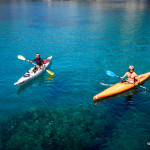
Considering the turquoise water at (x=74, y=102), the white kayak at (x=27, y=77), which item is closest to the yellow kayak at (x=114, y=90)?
the turquoise water at (x=74, y=102)

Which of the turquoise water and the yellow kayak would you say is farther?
the yellow kayak

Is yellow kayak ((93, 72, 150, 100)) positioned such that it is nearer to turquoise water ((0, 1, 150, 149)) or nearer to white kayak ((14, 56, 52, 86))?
turquoise water ((0, 1, 150, 149))

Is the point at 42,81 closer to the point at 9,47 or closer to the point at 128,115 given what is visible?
the point at 128,115

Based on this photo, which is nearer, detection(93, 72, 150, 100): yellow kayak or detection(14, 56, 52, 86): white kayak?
detection(93, 72, 150, 100): yellow kayak

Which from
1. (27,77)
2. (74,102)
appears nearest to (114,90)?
(74,102)

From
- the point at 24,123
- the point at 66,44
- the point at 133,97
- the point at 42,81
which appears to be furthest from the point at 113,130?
the point at 66,44

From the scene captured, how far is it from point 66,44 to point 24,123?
15912 mm

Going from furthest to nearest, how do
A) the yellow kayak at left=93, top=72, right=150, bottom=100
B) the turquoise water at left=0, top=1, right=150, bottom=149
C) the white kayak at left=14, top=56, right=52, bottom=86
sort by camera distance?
the white kayak at left=14, top=56, right=52, bottom=86 < the yellow kayak at left=93, top=72, right=150, bottom=100 < the turquoise water at left=0, top=1, right=150, bottom=149

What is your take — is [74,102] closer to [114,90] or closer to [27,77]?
[114,90]

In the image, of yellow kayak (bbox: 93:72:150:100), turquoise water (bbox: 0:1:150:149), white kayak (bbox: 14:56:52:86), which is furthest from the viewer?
white kayak (bbox: 14:56:52:86)

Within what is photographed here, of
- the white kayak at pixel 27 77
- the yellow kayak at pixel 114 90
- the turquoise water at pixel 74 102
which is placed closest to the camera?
the turquoise water at pixel 74 102

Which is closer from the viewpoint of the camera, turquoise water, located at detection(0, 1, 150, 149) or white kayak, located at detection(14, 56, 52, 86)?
turquoise water, located at detection(0, 1, 150, 149)

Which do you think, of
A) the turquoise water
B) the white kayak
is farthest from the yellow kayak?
the white kayak

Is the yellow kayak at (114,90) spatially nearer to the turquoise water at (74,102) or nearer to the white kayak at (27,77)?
the turquoise water at (74,102)
